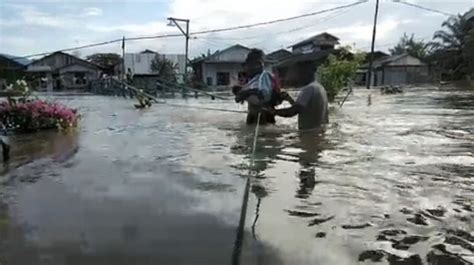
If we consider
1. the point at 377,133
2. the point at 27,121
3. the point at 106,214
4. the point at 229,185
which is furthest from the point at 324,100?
the point at 27,121

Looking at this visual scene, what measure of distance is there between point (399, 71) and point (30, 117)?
5687 cm

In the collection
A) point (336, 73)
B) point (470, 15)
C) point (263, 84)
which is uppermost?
point (470, 15)

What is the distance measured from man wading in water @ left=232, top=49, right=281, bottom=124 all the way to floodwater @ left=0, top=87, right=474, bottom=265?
2.94 feet

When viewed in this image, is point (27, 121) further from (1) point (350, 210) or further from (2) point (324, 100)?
(1) point (350, 210)

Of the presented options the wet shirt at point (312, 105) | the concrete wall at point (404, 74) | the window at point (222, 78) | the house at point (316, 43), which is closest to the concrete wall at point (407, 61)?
the concrete wall at point (404, 74)

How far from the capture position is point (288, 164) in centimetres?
743

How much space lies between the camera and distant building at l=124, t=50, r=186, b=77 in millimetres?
60706

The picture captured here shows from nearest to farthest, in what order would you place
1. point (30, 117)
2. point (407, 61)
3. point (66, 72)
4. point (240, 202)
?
point (240, 202) → point (30, 117) → point (66, 72) → point (407, 61)

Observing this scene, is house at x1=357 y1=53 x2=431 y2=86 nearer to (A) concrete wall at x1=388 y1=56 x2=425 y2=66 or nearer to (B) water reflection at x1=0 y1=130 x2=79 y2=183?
(A) concrete wall at x1=388 y1=56 x2=425 y2=66

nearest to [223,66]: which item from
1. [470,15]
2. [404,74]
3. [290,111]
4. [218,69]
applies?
[218,69]

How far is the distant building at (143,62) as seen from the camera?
199ft

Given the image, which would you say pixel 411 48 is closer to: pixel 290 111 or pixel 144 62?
pixel 144 62

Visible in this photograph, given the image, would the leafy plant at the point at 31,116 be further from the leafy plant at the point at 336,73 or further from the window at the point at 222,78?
the window at the point at 222,78

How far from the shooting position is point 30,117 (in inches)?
484
